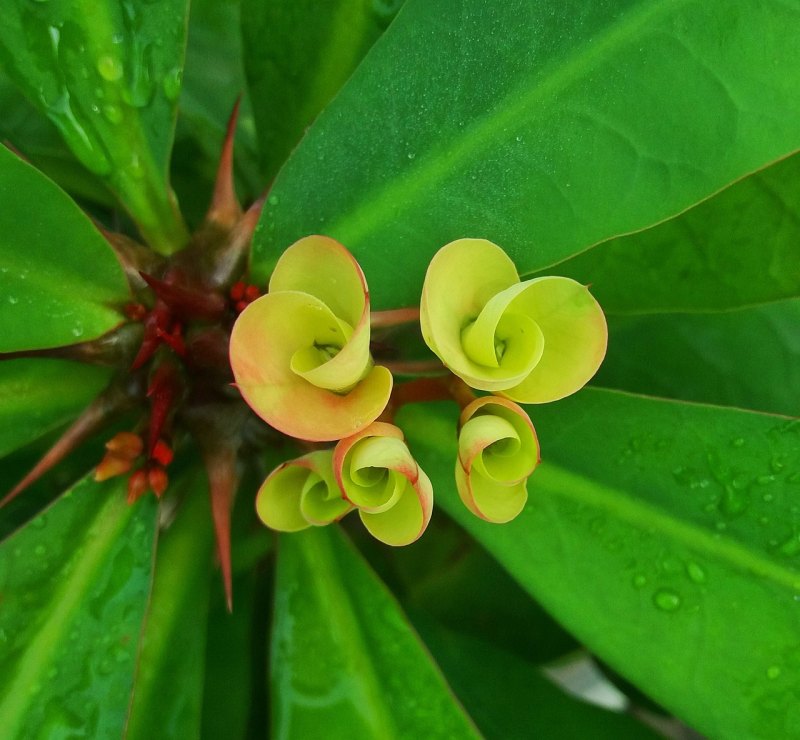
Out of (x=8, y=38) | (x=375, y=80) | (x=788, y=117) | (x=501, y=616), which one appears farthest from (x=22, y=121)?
(x=501, y=616)

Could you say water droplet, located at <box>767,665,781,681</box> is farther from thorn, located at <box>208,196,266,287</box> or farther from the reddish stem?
thorn, located at <box>208,196,266,287</box>

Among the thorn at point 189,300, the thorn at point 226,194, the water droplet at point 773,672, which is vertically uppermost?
the thorn at point 226,194

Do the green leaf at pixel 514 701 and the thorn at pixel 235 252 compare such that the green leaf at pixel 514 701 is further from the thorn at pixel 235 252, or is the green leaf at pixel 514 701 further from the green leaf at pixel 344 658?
the thorn at pixel 235 252

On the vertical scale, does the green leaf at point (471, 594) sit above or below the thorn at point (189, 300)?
below

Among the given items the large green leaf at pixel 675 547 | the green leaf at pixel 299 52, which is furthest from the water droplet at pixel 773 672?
the green leaf at pixel 299 52

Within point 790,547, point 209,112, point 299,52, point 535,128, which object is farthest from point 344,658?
point 209,112
